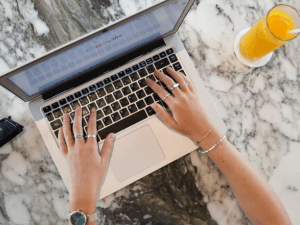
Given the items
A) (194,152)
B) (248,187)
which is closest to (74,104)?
(194,152)

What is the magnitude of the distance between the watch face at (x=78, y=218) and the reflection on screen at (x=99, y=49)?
399 millimetres

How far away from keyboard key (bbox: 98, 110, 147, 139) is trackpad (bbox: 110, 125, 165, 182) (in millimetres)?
31

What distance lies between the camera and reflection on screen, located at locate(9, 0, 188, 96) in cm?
53

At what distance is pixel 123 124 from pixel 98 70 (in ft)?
0.64

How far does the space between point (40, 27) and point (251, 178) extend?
0.90m

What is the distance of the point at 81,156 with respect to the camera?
663 mm

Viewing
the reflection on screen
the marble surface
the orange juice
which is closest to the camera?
the reflection on screen

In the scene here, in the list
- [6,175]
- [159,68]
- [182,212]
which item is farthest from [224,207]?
[6,175]

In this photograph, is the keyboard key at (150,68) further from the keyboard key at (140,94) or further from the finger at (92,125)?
the finger at (92,125)

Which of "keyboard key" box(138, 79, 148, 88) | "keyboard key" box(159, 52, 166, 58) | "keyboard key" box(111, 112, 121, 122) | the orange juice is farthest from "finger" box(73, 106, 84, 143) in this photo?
the orange juice

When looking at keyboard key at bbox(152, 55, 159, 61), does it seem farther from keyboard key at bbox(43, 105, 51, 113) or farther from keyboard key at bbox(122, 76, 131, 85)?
keyboard key at bbox(43, 105, 51, 113)

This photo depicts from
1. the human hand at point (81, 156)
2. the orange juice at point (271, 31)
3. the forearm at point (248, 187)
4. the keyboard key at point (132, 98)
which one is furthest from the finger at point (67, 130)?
the orange juice at point (271, 31)

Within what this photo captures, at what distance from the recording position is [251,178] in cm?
67

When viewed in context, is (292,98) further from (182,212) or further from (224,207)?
(182,212)
